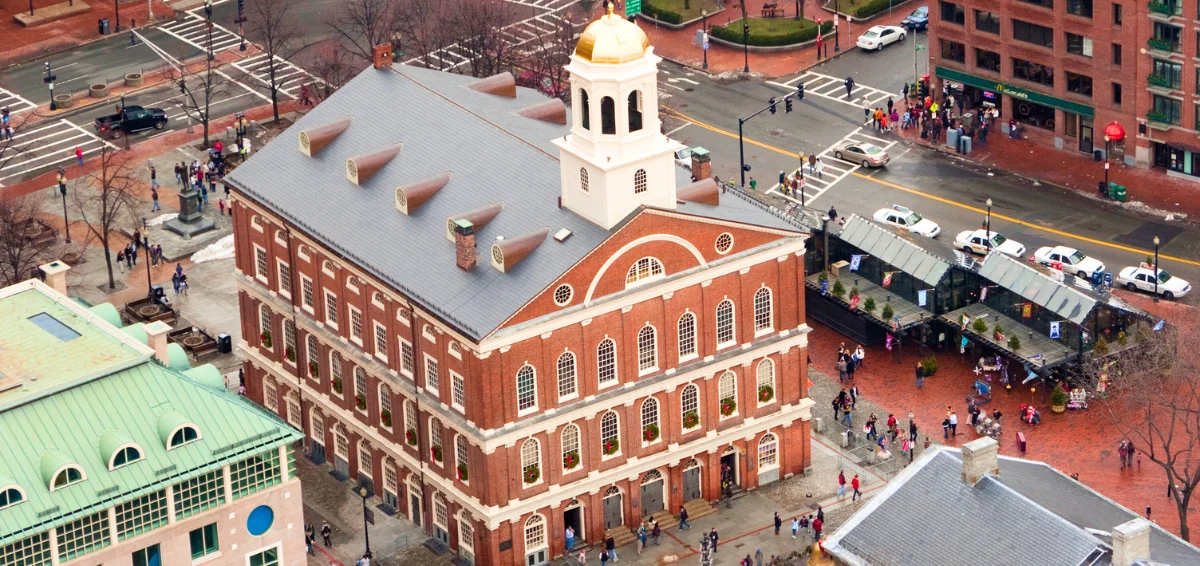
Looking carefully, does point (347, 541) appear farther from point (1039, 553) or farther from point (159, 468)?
point (1039, 553)

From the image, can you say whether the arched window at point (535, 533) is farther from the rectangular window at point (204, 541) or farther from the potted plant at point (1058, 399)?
the potted plant at point (1058, 399)

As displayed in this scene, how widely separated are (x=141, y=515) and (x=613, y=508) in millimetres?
29868

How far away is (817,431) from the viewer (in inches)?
6009

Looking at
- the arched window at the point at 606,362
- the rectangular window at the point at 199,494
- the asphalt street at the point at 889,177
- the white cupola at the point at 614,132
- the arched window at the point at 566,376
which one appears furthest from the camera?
the asphalt street at the point at 889,177

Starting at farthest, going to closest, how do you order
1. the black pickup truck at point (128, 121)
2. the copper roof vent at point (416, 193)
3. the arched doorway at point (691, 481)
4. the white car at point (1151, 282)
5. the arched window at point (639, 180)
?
the black pickup truck at point (128, 121), the white car at point (1151, 282), the arched doorway at point (691, 481), the copper roof vent at point (416, 193), the arched window at point (639, 180)

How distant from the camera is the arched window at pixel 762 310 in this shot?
14188 centimetres

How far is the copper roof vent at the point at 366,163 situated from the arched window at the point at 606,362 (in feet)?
58.7

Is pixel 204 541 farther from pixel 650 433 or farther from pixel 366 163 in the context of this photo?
pixel 366 163

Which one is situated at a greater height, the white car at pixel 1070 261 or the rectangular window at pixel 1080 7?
the rectangular window at pixel 1080 7

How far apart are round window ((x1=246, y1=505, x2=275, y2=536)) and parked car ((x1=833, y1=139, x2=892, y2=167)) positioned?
70.6m

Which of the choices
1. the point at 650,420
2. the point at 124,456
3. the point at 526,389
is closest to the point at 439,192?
the point at 526,389

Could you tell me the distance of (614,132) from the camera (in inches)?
5315

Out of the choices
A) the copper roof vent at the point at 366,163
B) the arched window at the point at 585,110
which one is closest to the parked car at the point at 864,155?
the copper roof vent at the point at 366,163

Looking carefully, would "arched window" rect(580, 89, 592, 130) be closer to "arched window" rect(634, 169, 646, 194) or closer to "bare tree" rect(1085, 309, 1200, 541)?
"arched window" rect(634, 169, 646, 194)
